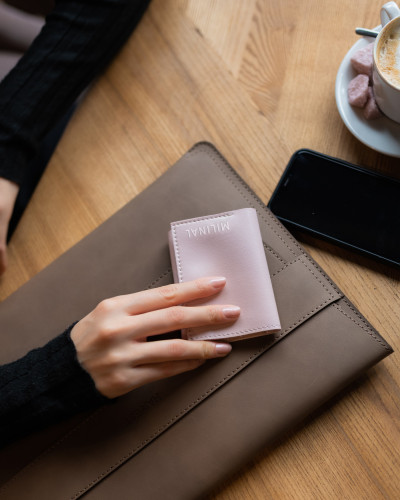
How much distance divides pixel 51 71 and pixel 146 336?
16.6 inches

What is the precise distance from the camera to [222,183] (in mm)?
605

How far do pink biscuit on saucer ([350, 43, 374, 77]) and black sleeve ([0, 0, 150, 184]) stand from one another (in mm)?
336

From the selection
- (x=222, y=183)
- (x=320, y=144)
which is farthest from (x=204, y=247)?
(x=320, y=144)

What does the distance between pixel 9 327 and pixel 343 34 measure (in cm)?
63

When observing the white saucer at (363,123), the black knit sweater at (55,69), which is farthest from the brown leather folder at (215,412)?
the black knit sweater at (55,69)

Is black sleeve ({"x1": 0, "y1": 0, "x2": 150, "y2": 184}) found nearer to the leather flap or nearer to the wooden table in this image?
the wooden table

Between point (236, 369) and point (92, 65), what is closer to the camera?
point (236, 369)

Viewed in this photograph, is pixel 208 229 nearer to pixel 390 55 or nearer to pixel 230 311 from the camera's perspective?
pixel 230 311

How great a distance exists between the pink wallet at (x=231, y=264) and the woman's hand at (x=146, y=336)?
1 centimetres

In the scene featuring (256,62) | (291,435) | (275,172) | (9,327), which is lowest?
(291,435)

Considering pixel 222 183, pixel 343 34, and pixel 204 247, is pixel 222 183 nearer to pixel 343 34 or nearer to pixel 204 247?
pixel 204 247

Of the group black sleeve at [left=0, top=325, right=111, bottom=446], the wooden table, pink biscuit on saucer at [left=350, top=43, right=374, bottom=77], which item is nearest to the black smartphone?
the wooden table

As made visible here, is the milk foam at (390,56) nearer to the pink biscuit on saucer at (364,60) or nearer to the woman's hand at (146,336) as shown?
the pink biscuit on saucer at (364,60)

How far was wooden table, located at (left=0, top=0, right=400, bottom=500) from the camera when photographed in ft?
2.09
